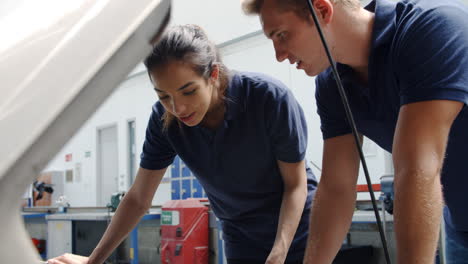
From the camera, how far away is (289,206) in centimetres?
128

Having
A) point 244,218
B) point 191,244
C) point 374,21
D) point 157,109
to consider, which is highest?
point 374,21

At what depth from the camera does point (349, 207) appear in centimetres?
111

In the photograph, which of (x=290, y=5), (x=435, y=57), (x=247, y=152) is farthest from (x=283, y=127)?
(x=435, y=57)

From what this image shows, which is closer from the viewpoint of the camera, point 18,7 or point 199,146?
point 18,7

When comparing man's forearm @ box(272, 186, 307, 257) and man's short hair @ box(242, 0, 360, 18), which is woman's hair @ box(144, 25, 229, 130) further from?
man's forearm @ box(272, 186, 307, 257)

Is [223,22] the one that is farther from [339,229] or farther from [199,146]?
[339,229]

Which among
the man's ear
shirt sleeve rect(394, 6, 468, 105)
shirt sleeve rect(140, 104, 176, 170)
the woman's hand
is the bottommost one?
the woman's hand

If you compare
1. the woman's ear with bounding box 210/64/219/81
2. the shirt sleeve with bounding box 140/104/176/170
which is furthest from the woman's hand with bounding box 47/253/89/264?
the woman's ear with bounding box 210/64/219/81

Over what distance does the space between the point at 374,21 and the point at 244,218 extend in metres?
0.72

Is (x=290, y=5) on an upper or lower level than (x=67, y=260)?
upper

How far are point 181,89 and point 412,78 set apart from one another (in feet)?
1.88

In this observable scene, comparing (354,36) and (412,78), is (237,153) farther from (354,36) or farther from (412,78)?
(412,78)

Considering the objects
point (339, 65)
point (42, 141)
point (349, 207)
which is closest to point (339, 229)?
point (349, 207)

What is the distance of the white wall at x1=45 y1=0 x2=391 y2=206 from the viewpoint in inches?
165
